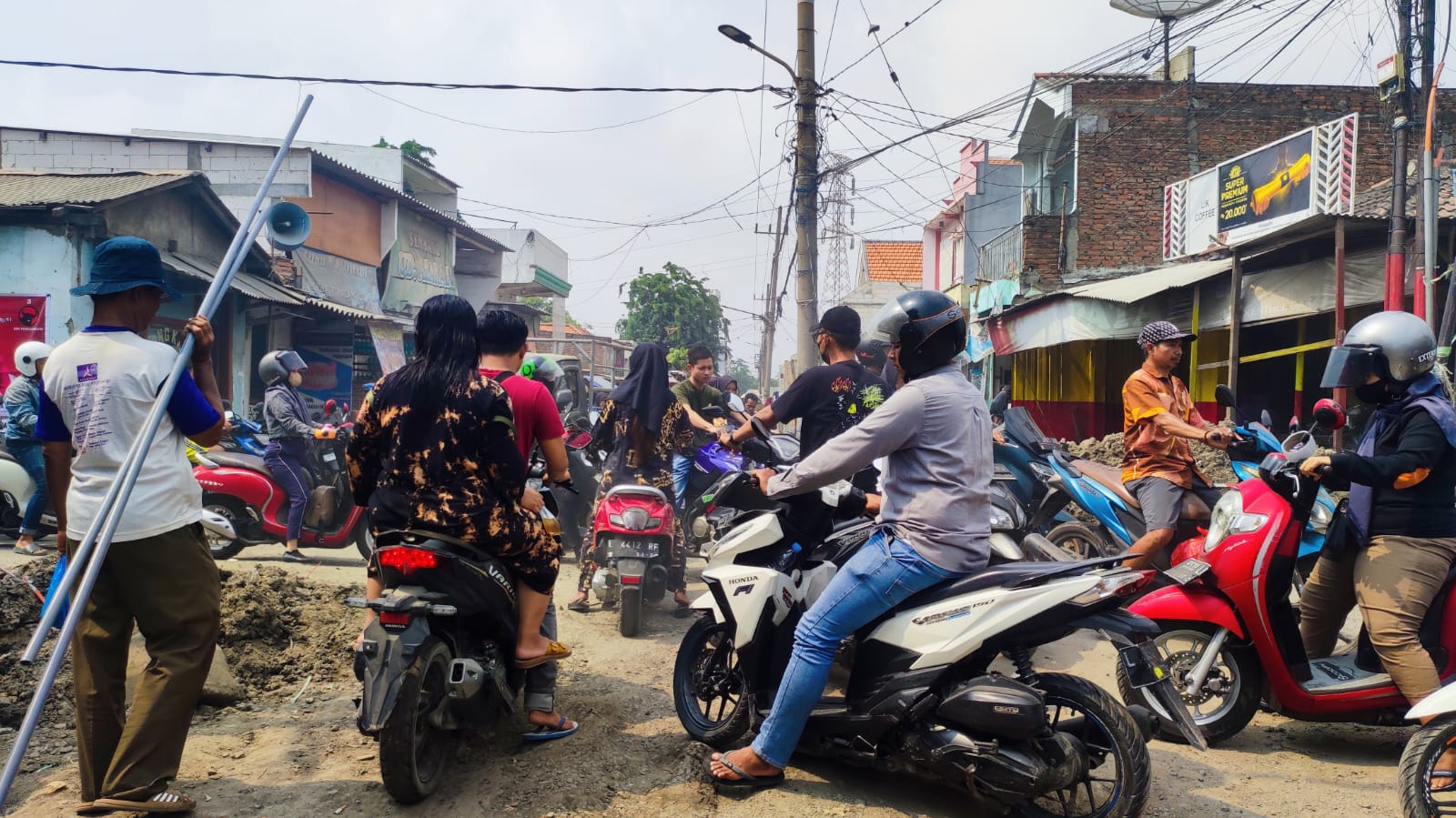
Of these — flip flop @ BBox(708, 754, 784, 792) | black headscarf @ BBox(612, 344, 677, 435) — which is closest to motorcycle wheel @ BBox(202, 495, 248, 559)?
black headscarf @ BBox(612, 344, 677, 435)

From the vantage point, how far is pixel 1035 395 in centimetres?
1938

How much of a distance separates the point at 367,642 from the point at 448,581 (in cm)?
33

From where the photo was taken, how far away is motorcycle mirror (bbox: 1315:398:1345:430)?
12.6 feet

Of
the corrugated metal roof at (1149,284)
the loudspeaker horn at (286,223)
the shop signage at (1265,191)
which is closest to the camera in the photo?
the loudspeaker horn at (286,223)

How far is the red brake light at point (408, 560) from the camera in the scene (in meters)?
3.24

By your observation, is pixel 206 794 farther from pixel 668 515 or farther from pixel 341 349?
pixel 341 349

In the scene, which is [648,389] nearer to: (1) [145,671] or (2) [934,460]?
(2) [934,460]

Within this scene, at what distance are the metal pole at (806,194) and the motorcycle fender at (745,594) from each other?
8786 millimetres

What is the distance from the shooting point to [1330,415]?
3.88 meters

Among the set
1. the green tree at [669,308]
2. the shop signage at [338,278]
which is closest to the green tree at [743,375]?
the green tree at [669,308]

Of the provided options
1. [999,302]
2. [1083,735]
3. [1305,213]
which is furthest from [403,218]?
[1083,735]

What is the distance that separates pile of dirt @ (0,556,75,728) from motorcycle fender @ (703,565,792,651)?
2705 millimetres

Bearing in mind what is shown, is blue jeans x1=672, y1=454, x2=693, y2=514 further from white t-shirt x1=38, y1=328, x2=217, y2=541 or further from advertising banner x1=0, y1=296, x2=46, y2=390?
advertising banner x1=0, y1=296, x2=46, y2=390

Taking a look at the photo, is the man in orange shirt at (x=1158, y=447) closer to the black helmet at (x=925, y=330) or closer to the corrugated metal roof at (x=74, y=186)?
the black helmet at (x=925, y=330)
